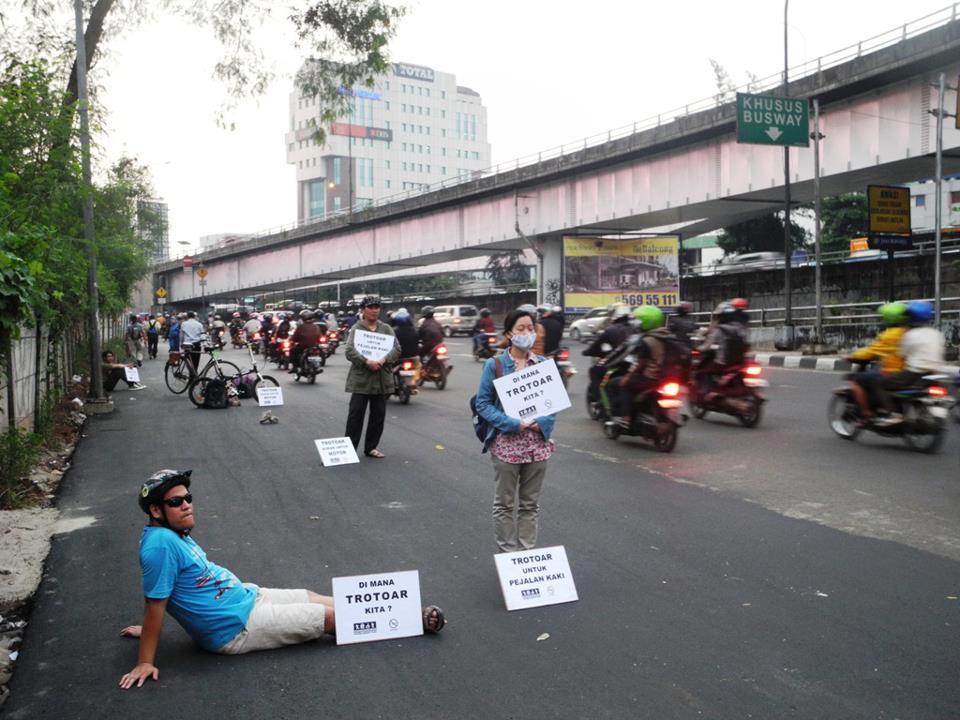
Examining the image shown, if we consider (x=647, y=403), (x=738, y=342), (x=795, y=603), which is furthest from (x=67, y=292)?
(x=795, y=603)

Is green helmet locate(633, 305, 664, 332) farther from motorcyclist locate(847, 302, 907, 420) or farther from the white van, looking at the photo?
the white van

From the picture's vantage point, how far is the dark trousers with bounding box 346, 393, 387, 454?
1012cm

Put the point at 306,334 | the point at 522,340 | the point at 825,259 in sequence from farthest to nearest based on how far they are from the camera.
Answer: the point at 825,259
the point at 306,334
the point at 522,340

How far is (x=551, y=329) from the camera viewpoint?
1548 cm

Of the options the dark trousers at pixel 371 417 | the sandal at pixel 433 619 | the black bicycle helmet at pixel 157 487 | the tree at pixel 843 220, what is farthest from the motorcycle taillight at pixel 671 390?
the tree at pixel 843 220

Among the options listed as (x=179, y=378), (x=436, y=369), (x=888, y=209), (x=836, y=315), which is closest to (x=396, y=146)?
(x=836, y=315)

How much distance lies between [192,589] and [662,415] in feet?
23.7

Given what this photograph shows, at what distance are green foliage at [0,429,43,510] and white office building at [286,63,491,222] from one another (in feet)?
472

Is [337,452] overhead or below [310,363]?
below

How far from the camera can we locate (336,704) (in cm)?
390

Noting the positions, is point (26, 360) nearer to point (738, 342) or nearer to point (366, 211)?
point (738, 342)

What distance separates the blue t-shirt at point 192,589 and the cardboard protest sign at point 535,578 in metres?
1.43

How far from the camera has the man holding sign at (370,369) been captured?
9930 millimetres

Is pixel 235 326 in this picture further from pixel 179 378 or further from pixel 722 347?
pixel 722 347
